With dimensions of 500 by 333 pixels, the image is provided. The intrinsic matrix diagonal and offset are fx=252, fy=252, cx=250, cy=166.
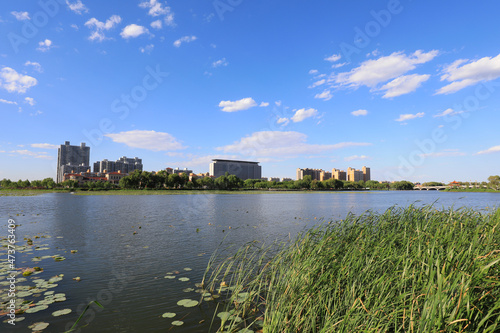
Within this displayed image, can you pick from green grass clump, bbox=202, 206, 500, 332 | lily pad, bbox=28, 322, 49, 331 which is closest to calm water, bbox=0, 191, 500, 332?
lily pad, bbox=28, 322, 49, 331

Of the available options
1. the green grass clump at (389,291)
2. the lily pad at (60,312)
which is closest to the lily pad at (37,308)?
the lily pad at (60,312)

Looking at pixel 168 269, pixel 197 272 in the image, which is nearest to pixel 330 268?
pixel 197 272

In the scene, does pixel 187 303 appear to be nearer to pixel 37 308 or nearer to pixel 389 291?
pixel 37 308

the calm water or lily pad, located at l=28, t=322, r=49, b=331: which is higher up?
lily pad, located at l=28, t=322, r=49, b=331

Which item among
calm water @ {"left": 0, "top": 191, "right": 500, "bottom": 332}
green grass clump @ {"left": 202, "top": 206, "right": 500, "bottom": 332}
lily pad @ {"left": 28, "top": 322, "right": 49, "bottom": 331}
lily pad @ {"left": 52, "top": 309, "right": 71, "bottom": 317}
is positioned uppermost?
green grass clump @ {"left": 202, "top": 206, "right": 500, "bottom": 332}

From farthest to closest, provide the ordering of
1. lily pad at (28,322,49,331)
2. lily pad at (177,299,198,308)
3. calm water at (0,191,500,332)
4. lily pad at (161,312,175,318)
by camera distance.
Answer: lily pad at (177,299,198,308) → lily pad at (161,312,175,318) → calm water at (0,191,500,332) → lily pad at (28,322,49,331)

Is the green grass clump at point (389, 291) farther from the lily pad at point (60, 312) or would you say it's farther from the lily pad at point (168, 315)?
the lily pad at point (60, 312)

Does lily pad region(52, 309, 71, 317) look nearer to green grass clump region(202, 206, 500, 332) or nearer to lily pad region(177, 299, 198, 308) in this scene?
lily pad region(177, 299, 198, 308)

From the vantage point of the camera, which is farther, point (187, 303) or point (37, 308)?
point (187, 303)

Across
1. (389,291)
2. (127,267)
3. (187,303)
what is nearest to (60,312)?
(187,303)

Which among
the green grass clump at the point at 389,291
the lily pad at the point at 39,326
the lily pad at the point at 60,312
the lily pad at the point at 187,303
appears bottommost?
the lily pad at the point at 187,303

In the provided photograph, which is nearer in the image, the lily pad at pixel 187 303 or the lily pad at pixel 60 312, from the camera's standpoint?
the lily pad at pixel 60 312

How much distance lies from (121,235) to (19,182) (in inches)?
7285

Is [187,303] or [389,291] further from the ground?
[389,291]
